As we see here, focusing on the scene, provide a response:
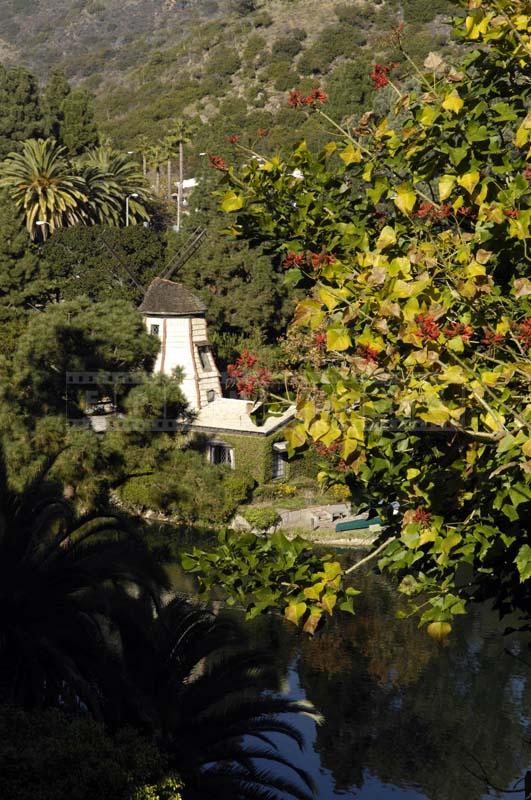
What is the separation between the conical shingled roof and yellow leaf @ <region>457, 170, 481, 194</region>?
37.3 metres

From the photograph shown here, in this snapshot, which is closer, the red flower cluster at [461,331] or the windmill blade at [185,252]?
the red flower cluster at [461,331]

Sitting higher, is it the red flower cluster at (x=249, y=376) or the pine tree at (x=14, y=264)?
the red flower cluster at (x=249, y=376)

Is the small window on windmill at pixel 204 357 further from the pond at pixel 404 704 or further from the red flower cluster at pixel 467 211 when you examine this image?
the red flower cluster at pixel 467 211

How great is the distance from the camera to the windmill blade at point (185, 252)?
53.1 m

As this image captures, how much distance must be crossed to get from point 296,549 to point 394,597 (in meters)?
23.3

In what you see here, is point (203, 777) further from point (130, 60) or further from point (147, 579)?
point (130, 60)

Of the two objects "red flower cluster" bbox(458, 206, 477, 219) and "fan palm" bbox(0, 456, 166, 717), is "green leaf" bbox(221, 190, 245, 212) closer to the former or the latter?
"red flower cluster" bbox(458, 206, 477, 219)

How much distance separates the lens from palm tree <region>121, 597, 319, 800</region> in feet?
50.2

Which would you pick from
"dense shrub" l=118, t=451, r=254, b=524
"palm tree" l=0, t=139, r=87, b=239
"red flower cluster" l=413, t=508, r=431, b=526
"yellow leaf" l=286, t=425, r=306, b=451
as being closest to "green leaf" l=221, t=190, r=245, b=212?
"yellow leaf" l=286, t=425, r=306, b=451

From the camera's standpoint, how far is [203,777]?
50.3 ft

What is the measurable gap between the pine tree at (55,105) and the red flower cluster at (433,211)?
258ft

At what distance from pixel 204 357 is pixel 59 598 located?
30.7 meters

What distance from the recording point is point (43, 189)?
67188 millimetres

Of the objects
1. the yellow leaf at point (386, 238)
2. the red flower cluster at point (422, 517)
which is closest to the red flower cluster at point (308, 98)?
the yellow leaf at point (386, 238)
